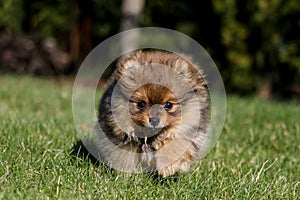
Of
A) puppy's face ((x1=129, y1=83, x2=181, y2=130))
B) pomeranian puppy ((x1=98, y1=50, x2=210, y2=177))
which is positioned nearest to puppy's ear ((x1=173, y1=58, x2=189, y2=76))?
pomeranian puppy ((x1=98, y1=50, x2=210, y2=177))

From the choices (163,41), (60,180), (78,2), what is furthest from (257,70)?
(60,180)

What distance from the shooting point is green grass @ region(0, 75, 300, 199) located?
3.00 m

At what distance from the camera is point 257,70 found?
11.0 metres

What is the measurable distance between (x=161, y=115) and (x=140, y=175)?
15.3 inches

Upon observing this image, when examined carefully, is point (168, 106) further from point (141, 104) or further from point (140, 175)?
point (140, 175)

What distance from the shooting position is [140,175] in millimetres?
3373

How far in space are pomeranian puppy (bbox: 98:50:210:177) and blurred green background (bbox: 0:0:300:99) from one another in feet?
20.0

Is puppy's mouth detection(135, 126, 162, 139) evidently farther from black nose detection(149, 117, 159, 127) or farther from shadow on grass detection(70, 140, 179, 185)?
shadow on grass detection(70, 140, 179, 185)

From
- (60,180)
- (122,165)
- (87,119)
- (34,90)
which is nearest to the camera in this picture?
(60,180)

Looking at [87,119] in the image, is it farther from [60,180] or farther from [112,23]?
[112,23]

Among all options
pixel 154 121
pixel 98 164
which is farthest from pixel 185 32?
pixel 154 121

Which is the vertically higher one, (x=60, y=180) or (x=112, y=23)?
(x=112, y=23)

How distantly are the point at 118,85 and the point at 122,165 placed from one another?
0.51 metres

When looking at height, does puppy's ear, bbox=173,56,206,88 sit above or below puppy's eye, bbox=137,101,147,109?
above
